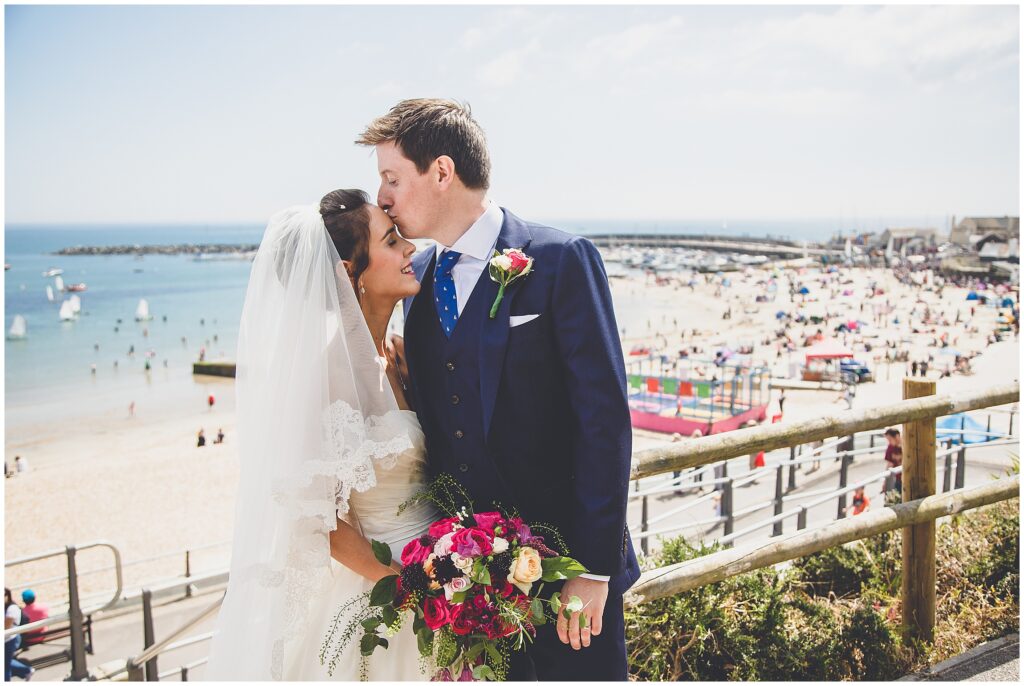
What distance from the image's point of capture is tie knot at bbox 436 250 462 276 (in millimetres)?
2291

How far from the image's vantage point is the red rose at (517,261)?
2.05m

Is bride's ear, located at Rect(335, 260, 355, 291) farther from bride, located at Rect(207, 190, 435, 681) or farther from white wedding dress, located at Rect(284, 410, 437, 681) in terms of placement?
white wedding dress, located at Rect(284, 410, 437, 681)

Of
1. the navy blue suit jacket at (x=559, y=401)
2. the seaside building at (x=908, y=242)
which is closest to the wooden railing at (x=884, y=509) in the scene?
the navy blue suit jacket at (x=559, y=401)

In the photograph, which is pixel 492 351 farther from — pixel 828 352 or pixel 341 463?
pixel 828 352

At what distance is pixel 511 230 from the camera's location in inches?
88.4

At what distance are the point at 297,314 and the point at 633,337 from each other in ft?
163

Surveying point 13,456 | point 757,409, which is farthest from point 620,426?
point 13,456

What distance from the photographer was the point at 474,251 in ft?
7.34

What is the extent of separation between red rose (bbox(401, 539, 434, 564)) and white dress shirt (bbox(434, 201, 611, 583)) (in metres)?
0.69

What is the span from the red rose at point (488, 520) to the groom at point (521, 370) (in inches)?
6.6

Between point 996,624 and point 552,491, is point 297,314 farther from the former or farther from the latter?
point 996,624

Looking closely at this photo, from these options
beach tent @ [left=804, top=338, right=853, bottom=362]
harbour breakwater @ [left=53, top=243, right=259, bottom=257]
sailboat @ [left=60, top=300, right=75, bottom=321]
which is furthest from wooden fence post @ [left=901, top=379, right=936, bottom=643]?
harbour breakwater @ [left=53, top=243, right=259, bottom=257]

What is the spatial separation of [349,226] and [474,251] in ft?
1.40

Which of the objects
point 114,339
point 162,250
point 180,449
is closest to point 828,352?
point 180,449
